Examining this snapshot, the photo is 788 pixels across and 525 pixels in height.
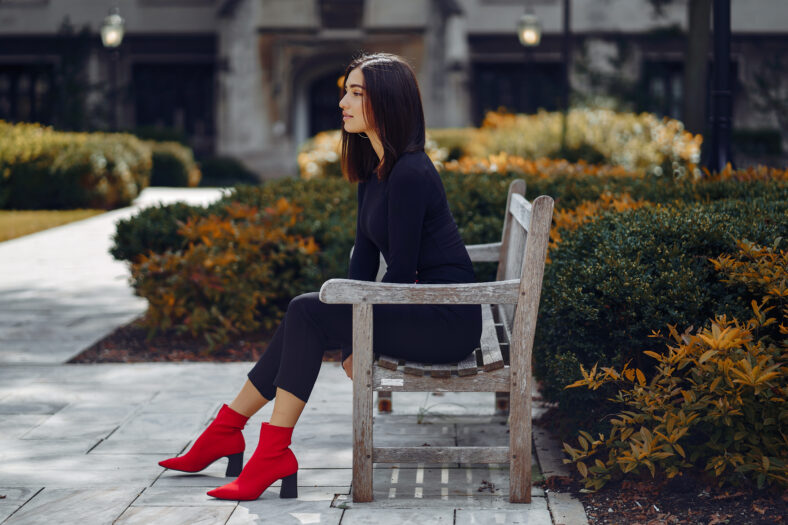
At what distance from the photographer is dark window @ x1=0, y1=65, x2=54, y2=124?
30.6 m

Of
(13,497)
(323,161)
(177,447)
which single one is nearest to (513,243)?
(177,447)

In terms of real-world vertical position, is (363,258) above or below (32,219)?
above

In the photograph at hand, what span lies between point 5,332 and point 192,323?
1683mm

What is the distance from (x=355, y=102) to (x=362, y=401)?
3.80ft

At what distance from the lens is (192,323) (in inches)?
252

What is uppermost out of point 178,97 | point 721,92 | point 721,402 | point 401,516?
point 178,97

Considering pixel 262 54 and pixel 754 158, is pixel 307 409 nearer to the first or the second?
pixel 754 158

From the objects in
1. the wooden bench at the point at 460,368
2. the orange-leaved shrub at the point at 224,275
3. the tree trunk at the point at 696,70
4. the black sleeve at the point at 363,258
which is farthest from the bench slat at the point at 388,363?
the tree trunk at the point at 696,70

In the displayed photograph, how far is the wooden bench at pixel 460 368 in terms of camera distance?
359 centimetres

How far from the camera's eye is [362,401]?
12.0 ft

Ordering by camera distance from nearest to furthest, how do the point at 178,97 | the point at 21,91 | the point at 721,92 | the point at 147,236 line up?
the point at 721,92
the point at 147,236
the point at 178,97
the point at 21,91

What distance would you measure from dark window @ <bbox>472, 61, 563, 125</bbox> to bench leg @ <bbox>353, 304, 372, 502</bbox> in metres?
26.8

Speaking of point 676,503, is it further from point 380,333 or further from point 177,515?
point 177,515

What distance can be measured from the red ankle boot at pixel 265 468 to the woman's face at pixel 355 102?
1.21m
